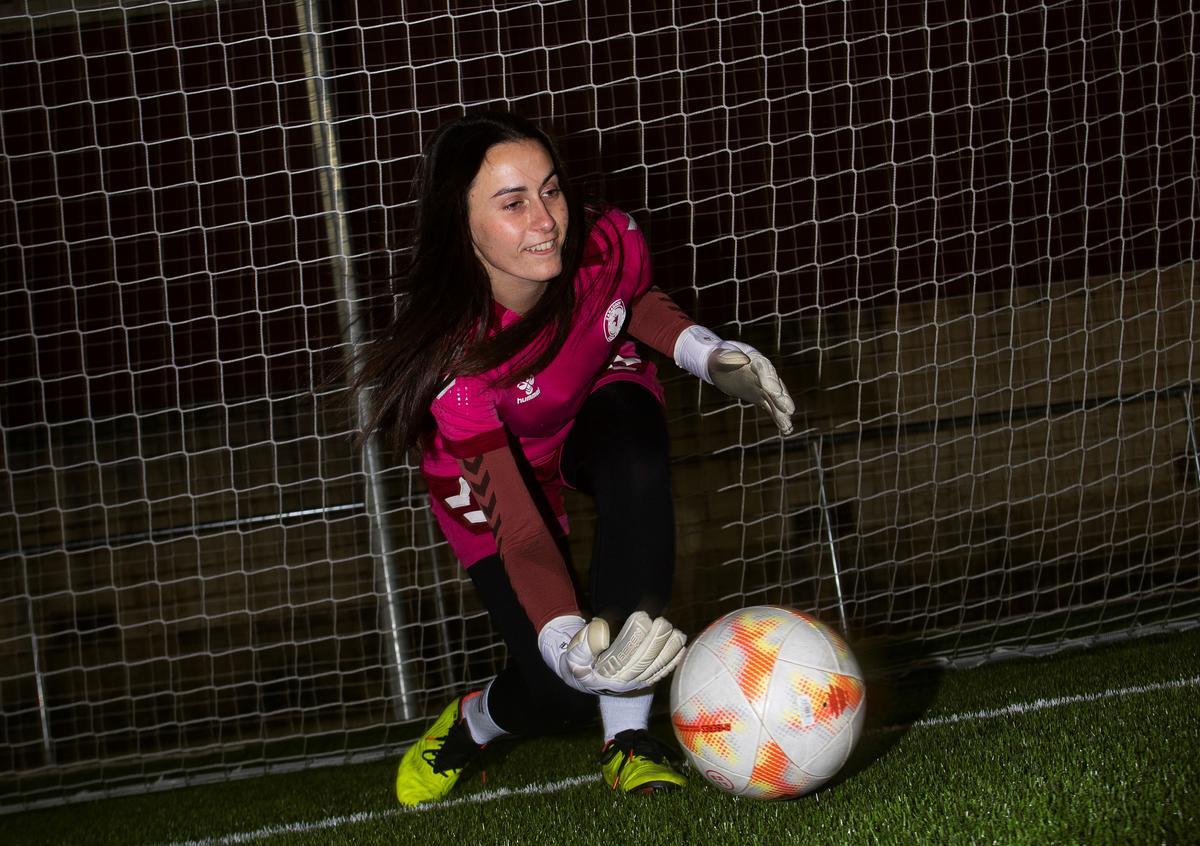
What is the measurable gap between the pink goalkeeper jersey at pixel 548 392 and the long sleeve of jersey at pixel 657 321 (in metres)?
0.03

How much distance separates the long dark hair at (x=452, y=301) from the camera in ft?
7.75

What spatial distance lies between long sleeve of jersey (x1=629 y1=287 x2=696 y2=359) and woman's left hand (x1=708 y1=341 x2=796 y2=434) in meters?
0.22

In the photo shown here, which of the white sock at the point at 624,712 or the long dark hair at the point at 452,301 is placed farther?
the white sock at the point at 624,712

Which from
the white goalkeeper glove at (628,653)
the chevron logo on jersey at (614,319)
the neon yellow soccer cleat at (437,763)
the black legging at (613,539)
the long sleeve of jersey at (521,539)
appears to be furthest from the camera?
the neon yellow soccer cleat at (437,763)

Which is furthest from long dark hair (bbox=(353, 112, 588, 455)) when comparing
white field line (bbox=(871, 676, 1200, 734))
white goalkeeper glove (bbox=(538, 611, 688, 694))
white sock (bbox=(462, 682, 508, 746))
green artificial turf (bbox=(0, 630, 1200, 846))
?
white field line (bbox=(871, 676, 1200, 734))

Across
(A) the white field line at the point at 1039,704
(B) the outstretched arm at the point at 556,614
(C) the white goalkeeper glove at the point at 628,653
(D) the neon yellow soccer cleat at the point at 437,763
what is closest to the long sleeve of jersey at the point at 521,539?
(B) the outstretched arm at the point at 556,614

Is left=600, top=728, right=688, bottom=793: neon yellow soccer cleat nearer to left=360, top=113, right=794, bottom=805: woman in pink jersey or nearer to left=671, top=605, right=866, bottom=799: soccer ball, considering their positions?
left=360, top=113, right=794, bottom=805: woman in pink jersey

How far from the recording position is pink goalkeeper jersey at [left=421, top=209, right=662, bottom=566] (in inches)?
95.0

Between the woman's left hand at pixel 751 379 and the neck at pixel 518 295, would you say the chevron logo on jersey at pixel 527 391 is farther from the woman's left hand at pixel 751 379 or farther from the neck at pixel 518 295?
the woman's left hand at pixel 751 379

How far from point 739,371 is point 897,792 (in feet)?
2.92

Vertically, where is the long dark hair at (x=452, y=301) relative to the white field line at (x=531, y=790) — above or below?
above

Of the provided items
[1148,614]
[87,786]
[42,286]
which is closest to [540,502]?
[87,786]

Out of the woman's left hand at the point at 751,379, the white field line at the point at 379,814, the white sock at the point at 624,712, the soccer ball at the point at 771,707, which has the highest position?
the woman's left hand at the point at 751,379

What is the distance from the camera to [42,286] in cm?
595
